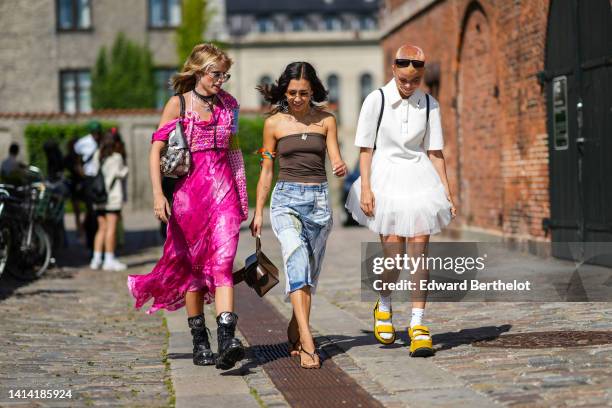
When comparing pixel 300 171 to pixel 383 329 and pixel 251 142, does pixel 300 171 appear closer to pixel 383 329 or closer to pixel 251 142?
pixel 383 329

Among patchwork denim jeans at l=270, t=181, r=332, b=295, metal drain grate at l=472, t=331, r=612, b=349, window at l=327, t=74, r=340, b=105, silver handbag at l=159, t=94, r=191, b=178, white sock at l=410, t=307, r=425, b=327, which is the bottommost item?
metal drain grate at l=472, t=331, r=612, b=349

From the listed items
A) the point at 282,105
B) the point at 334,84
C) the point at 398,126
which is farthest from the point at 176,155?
the point at 334,84

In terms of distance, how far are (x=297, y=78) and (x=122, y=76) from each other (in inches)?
1334

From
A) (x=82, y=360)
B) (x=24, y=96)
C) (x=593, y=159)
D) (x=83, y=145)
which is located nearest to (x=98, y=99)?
(x=24, y=96)

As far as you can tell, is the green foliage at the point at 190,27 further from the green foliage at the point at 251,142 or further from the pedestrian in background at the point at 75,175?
the pedestrian in background at the point at 75,175

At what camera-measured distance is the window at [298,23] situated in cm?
7938

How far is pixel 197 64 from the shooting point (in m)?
6.94

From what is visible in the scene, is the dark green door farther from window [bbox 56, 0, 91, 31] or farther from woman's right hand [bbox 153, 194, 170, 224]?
window [bbox 56, 0, 91, 31]

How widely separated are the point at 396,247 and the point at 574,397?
210 cm

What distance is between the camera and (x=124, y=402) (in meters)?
5.78

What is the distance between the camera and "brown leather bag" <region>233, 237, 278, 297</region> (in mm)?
7051

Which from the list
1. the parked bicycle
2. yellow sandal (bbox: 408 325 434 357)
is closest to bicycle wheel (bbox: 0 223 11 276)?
the parked bicycle

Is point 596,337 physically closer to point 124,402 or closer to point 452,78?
point 124,402

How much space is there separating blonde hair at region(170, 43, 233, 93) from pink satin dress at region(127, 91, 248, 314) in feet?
0.65
